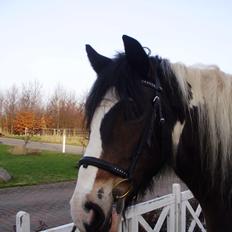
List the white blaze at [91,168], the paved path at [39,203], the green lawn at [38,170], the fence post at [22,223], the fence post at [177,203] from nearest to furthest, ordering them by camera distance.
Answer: the white blaze at [91,168] → the fence post at [22,223] → the fence post at [177,203] → the paved path at [39,203] → the green lawn at [38,170]

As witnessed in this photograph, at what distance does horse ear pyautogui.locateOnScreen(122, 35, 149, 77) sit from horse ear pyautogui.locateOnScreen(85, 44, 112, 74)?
19 cm

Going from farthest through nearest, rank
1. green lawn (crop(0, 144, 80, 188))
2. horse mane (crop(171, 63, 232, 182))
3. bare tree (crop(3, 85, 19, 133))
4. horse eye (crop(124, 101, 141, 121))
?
bare tree (crop(3, 85, 19, 133)), green lawn (crop(0, 144, 80, 188)), horse mane (crop(171, 63, 232, 182)), horse eye (crop(124, 101, 141, 121))

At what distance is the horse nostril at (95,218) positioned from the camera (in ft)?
6.13

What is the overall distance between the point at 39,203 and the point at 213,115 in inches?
351

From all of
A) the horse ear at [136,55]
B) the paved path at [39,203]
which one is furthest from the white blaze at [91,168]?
the paved path at [39,203]

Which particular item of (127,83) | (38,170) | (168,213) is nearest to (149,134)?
(127,83)

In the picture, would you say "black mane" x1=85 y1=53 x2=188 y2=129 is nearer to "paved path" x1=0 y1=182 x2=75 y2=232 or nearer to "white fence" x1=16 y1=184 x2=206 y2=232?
"white fence" x1=16 y1=184 x2=206 y2=232

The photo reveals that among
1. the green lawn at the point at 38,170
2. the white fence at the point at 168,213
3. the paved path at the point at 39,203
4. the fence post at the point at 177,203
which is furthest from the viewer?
the green lawn at the point at 38,170

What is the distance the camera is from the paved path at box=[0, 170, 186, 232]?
27.3 feet

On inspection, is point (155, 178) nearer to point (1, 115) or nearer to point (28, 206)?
point (28, 206)

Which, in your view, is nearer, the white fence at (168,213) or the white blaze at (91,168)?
the white blaze at (91,168)

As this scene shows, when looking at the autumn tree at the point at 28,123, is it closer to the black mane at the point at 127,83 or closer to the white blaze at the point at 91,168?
the black mane at the point at 127,83

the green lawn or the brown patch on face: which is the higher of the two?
the brown patch on face

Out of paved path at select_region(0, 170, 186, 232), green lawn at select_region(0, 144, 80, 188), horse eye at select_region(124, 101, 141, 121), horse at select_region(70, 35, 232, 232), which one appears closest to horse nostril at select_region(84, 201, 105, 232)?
horse at select_region(70, 35, 232, 232)
